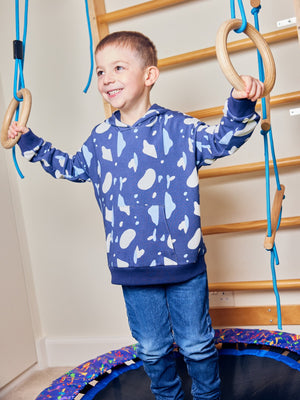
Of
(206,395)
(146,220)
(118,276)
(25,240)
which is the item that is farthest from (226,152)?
(25,240)

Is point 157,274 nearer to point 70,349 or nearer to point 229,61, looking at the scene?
point 229,61

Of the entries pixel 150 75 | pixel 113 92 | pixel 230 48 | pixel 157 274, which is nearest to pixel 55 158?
pixel 113 92

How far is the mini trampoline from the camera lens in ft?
5.78

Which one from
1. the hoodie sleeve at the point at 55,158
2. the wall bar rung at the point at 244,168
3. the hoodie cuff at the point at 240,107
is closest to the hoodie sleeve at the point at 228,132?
the hoodie cuff at the point at 240,107

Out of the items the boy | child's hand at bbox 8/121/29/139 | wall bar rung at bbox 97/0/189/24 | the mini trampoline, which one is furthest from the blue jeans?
wall bar rung at bbox 97/0/189/24

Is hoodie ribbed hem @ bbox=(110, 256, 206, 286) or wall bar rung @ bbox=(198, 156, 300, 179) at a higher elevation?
wall bar rung @ bbox=(198, 156, 300, 179)

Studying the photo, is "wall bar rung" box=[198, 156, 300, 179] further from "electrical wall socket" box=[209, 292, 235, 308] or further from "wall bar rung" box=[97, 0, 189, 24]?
"wall bar rung" box=[97, 0, 189, 24]

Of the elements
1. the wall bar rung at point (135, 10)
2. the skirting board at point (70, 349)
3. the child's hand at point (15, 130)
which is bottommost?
the skirting board at point (70, 349)

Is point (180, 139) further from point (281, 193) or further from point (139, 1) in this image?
point (139, 1)

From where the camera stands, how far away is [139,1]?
7.59 ft

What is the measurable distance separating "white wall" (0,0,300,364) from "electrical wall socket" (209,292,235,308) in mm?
40

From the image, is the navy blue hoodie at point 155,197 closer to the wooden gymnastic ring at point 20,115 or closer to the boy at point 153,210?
the boy at point 153,210

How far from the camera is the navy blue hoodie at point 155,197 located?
1479 mm

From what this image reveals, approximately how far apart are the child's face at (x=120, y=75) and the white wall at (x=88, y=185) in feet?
2.53
